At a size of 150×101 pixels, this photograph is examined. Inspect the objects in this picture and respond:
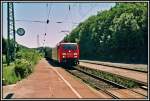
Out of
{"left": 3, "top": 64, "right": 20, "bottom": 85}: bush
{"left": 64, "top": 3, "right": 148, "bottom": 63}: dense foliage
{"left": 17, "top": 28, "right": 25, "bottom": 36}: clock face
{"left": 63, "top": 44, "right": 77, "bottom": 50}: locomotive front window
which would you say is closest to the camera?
{"left": 3, "top": 64, "right": 20, "bottom": 85}: bush

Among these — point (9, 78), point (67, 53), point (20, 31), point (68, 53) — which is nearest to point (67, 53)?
point (67, 53)

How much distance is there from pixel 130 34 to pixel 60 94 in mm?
43278

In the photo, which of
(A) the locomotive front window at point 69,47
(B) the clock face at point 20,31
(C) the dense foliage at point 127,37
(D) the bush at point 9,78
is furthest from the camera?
(C) the dense foliage at point 127,37

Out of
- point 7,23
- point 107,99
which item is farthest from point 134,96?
point 7,23

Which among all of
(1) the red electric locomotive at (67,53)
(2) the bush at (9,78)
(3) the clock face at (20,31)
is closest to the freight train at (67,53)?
(1) the red electric locomotive at (67,53)

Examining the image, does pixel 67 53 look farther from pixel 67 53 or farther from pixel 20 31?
pixel 20 31

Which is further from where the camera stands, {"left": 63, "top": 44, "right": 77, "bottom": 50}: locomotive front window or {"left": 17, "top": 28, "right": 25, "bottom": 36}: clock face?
{"left": 63, "top": 44, "right": 77, "bottom": 50}: locomotive front window

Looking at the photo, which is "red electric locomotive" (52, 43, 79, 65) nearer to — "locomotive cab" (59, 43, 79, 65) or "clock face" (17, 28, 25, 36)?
"locomotive cab" (59, 43, 79, 65)

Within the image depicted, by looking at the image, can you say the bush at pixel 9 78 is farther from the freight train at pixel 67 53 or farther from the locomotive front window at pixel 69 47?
the locomotive front window at pixel 69 47

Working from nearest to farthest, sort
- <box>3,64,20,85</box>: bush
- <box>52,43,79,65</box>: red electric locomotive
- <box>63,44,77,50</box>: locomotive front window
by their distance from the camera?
<box>3,64,20,85</box>: bush, <box>52,43,79,65</box>: red electric locomotive, <box>63,44,77,50</box>: locomotive front window

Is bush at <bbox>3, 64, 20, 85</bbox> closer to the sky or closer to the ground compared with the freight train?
closer to the ground

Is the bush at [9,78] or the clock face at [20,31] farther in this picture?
the clock face at [20,31]

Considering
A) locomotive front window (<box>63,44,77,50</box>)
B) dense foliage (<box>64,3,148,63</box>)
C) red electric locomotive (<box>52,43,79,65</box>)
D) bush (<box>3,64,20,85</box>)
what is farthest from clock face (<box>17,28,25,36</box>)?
dense foliage (<box>64,3,148,63</box>)

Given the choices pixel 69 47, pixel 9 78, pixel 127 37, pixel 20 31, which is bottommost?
pixel 9 78
